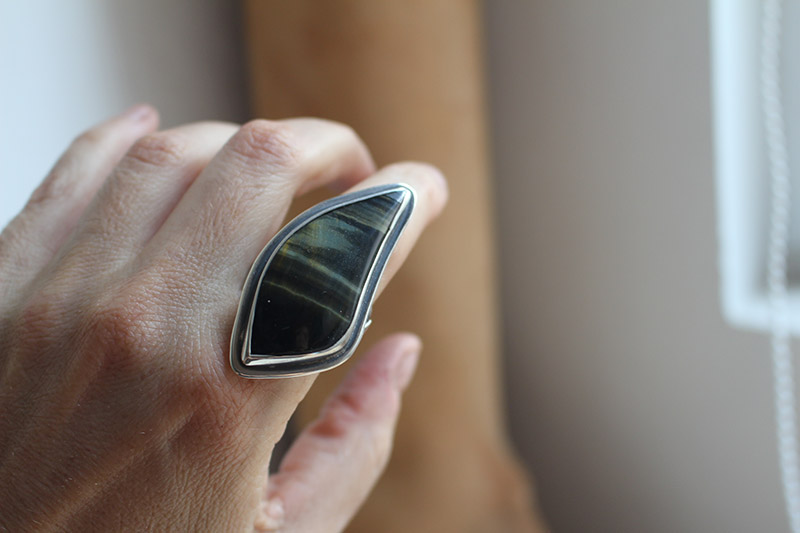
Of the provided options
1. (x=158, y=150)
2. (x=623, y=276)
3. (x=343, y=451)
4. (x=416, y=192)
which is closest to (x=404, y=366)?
(x=343, y=451)

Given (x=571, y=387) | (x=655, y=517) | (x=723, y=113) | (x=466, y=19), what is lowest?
(x=655, y=517)

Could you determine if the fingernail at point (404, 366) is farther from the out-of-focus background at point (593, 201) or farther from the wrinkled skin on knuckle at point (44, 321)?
the out-of-focus background at point (593, 201)

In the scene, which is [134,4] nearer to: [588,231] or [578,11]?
[578,11]

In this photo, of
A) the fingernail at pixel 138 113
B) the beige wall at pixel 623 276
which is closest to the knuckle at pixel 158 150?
the fingernail at pixel 138 113

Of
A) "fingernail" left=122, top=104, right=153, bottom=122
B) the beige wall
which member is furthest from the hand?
the beige wall

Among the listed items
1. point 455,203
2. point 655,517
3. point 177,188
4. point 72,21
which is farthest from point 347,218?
point 655,517

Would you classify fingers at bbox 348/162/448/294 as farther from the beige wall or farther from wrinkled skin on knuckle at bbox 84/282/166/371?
the beige wall
